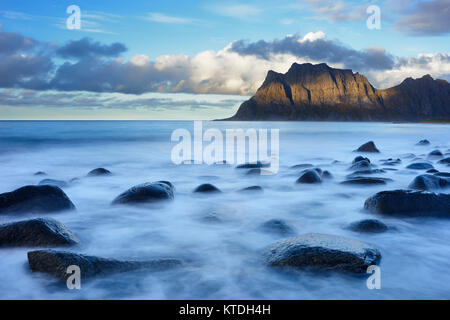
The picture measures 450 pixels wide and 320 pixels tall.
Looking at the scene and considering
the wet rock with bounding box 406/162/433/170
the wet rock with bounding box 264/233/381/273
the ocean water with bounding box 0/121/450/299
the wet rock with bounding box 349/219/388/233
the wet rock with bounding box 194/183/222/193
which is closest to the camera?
the ocean water with bounding box 0/121/450/299

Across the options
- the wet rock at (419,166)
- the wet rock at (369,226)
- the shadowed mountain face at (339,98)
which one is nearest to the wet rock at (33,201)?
the wet rock at (369,226)

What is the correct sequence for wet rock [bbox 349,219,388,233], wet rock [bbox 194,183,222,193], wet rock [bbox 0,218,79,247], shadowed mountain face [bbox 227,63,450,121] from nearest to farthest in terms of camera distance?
1. wet rock [bbox 0,218,79,247]
2. wet rock [bbox 349,219,388,233]
3. wet rock [bbox 194,183,222,193]
4. shadowed mountain face [bbox 227,63,450,121]

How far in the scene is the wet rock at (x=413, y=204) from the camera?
15.3 feet

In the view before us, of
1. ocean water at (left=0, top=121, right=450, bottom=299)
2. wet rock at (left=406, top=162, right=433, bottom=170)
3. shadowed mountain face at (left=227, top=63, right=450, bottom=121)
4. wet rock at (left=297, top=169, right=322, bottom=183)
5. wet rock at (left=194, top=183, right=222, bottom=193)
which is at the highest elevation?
shadowed mountain face at (left=227, top=63, right=450, bottom=121)

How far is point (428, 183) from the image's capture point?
245 inches

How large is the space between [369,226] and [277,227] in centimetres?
111

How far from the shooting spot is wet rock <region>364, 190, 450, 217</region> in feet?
15.3

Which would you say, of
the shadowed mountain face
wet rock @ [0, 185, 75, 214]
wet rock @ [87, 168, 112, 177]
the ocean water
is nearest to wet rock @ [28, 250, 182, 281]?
the ocean water

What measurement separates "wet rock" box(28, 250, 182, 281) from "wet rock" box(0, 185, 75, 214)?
2135 millimetres

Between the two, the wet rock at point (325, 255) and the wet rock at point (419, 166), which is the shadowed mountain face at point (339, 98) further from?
the wet rock at point (325, 255)

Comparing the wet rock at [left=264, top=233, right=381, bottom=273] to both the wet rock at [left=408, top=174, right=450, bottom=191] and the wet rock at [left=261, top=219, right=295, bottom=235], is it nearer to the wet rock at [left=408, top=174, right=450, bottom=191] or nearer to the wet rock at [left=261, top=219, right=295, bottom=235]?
the wet rock at [left=261, top=219, right=295, bottom=235]

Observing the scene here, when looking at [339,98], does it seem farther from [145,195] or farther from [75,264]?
[75,264]
